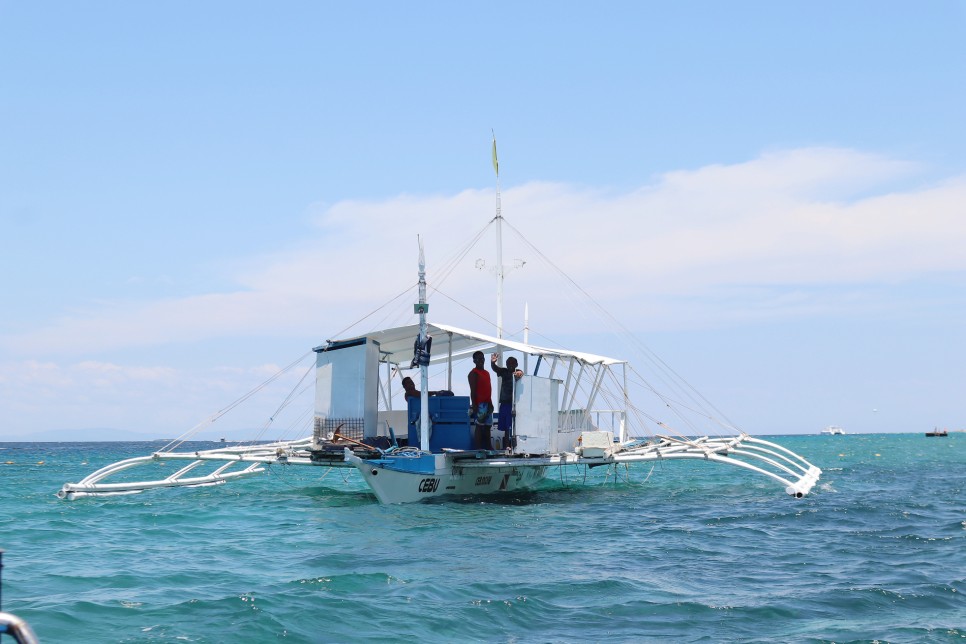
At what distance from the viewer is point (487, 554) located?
51.4ft

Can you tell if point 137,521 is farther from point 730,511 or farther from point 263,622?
point 730,511

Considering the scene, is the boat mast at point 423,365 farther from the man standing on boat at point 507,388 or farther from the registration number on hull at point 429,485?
the man standing on boat at point 507,388

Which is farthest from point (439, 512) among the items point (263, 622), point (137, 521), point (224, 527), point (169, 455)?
point (263, 622)

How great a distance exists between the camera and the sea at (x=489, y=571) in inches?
423

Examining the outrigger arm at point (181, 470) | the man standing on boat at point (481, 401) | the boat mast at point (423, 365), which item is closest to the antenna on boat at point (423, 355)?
the boat mast at point (423, 365)

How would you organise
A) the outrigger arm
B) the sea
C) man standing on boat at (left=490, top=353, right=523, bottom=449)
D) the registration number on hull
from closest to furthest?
the sea < the registration number on hull < man standing on boat at (left=490, top=353, right=523, bottom=449) < the outrigger arm

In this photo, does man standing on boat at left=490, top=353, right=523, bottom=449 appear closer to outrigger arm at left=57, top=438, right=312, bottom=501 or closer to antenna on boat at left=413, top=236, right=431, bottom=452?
antenna on boat at left=413, top=236, right=431, bottom=452

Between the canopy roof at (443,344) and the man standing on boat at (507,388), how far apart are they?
1.60 ft

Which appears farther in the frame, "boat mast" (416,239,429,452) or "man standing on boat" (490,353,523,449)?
"man standing on boat" (490,353,523,449)

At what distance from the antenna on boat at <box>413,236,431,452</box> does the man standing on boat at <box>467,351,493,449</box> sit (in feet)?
5.36

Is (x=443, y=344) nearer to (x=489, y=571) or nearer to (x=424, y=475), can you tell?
(x=424, y=475)

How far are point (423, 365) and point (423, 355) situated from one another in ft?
0.83

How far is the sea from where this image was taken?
10.7 m

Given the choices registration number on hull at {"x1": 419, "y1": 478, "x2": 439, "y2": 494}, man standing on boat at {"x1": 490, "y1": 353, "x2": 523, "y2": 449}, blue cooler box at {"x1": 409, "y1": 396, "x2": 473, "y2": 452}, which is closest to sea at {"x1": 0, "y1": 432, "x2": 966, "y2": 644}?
registration number on hull at {"x1": 419, "y1": 478, "x2": 439, "y2": 494}
